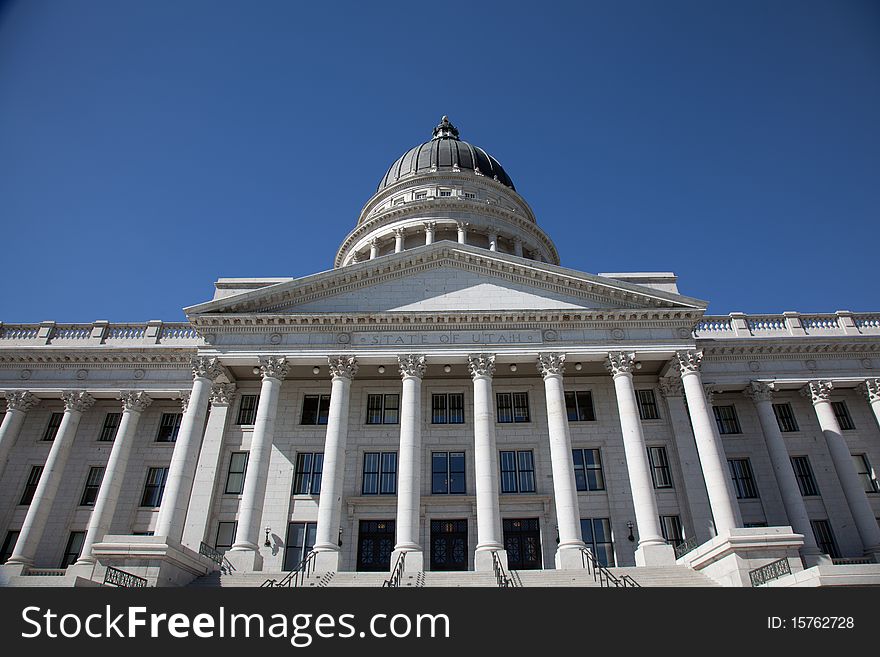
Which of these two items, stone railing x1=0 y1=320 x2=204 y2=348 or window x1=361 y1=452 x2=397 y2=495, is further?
stone railing x1=0 y1=320 x2=204 y2=348

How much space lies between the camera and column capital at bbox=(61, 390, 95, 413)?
32.3 m

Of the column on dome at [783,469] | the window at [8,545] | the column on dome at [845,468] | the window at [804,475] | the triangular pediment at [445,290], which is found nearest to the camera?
the column on dome at [783,469]

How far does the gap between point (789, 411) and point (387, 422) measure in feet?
75.8

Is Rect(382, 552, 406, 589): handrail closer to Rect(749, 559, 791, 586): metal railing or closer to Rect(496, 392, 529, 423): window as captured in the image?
Rect(496, 392, 529, 423): window

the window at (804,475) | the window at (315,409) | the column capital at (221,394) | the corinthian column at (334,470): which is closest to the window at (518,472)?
the corinthian column at (334,470)

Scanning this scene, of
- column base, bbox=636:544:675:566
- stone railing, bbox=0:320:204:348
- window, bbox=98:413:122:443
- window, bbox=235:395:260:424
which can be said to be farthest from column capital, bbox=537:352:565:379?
window, bbox=98:413:122:443

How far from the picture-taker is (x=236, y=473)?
3038 centimetres

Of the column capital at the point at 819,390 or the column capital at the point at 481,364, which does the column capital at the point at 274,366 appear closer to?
the column capital at the point at 481,364

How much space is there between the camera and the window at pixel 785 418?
32.7 m

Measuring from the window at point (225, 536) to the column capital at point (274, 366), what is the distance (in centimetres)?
779

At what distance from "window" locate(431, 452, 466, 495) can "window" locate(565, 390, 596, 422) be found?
6.56 m
